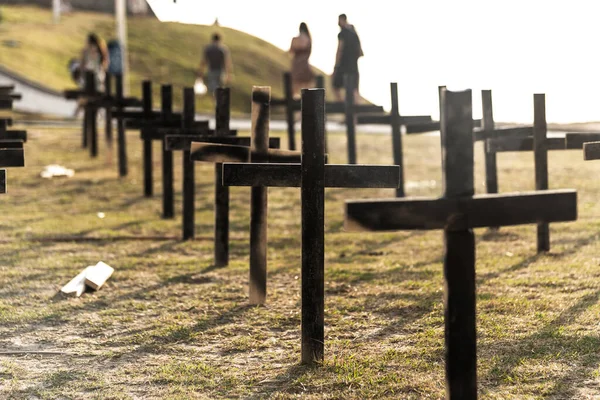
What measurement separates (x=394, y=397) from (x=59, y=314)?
10.5ft

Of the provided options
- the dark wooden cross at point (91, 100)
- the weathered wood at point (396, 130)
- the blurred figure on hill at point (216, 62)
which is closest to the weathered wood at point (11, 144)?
the weathered wood at point (396, 130)

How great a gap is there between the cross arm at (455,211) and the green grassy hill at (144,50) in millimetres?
39045

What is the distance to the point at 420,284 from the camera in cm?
782

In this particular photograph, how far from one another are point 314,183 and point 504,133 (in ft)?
15.0

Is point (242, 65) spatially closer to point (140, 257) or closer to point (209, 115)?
point (209, 115)

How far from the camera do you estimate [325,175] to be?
5.59m

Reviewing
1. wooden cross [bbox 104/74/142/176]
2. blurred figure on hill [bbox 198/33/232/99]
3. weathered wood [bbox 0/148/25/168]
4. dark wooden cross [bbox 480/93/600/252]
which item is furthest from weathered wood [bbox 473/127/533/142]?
blurred figure on hill [bbox 198/33/232/99]

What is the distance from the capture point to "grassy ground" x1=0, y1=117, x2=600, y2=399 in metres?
5.30

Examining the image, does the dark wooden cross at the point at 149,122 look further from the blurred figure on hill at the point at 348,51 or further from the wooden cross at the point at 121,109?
the blurred figure on hill at the point at 348,51

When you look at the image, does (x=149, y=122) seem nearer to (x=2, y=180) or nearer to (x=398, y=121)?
(x=398, y=121)

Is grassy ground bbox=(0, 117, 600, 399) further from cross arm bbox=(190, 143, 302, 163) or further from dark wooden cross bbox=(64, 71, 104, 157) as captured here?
dark wooden cross bbox=(64, 71, 104, 157)

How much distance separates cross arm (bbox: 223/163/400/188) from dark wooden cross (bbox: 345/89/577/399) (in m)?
1.24

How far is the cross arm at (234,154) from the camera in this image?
274 inches

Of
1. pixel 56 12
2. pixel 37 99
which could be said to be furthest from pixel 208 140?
pixel 56 12
